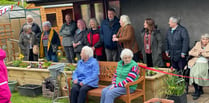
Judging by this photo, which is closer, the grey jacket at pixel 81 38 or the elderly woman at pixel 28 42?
the grey jacket at pixel 81 38

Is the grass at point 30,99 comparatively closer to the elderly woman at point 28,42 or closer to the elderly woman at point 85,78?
the elderly woman at point 85,78

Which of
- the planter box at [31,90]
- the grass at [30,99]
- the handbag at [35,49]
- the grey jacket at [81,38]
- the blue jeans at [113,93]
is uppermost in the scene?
the grey jacket at [81,38]

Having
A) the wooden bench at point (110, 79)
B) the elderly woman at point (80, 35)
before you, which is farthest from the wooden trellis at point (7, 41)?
the wooden bench at point (110, 79)

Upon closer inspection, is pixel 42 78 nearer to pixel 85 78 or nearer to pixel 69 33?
pixel 69 33

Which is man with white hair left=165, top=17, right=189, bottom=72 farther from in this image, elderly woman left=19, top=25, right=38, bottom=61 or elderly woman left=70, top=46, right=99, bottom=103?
elderly woman left=19, top=25, right=38, bottom=61

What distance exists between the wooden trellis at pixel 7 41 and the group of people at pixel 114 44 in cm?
356

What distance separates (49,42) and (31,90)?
6.32 feet

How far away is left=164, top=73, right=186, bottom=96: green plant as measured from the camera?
5.90 metres

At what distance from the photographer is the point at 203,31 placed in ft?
25.3

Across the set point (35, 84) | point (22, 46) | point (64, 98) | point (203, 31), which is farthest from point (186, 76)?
point (22, 46)

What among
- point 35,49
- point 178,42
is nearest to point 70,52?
point 35,49

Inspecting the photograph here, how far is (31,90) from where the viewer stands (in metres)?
7.62

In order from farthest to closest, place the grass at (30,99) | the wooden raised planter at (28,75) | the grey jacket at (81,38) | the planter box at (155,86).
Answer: the grey jacket at (81,38) → the wooden raised planter at (28,75) → the grass at (30,99) → the planter box at (155,86)

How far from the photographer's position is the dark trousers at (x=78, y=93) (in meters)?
6.27
